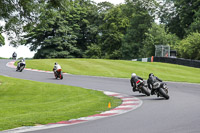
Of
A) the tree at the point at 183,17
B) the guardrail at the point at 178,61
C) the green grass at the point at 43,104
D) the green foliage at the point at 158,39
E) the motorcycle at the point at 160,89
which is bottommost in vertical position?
the green grass at the point at 43,104

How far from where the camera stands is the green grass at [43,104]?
9887mm

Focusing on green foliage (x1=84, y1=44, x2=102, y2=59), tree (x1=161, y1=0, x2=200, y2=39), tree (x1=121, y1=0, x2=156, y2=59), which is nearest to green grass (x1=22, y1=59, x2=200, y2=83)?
tree (x1=161, y1=0, x2=200, y2=39)

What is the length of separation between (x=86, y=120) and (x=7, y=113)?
3163 mm

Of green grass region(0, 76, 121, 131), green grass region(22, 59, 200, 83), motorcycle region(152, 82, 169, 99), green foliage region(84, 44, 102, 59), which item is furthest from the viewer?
green foliage region(84, 44, 102, 59)

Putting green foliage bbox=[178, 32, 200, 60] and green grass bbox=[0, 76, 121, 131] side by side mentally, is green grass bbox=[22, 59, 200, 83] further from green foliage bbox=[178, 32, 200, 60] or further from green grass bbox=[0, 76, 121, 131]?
green grass bbox=[0, 76, 121, 131]

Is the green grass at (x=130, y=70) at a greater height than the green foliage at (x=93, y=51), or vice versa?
the green foliage at (x=93, y=51)

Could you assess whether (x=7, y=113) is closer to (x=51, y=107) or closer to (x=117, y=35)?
(x=51, y=107)

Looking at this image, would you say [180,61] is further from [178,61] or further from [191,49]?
[191,49]

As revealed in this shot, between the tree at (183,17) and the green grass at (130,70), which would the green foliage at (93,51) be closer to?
the tree at (183,17)

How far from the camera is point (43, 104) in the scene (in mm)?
13906

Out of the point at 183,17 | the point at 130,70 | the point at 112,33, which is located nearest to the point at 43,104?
the point at 130,70

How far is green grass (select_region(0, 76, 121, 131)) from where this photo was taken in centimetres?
989

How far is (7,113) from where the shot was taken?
37.0ft

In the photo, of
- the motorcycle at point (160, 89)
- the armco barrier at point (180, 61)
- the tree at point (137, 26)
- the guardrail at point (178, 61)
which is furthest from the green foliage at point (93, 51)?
the motorcycle at point (160, 89)
